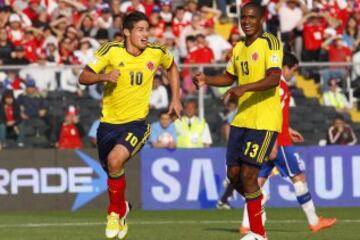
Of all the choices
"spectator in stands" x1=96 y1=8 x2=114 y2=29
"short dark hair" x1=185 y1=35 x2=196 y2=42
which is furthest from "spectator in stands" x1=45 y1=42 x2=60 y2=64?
"short dark hair" x1=185 y1=35 x2=196 y2=42

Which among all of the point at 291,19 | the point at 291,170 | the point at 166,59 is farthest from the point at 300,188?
the point at 291,19

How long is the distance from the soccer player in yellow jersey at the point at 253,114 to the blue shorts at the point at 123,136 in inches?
35.2

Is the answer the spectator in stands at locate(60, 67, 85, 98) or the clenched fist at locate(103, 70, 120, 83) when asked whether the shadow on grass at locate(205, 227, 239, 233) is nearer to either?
the clenched fist at locate(103, 70, 120, 83)

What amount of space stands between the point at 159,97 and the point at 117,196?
8.51 meters

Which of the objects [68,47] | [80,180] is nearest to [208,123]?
[80,180]

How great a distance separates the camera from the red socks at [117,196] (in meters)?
14.8

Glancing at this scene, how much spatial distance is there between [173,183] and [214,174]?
27.6 inches

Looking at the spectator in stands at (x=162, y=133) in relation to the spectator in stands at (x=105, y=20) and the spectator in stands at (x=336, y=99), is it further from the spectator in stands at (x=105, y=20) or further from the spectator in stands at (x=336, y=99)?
the spectator in stands at (x=105, y=20)

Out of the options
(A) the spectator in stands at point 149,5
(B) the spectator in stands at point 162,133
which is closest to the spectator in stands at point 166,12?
(A) the spectator in stands at point 149,5

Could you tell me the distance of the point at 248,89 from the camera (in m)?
14.1

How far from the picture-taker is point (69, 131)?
22.9 m

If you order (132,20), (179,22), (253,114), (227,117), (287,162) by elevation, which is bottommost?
(227,117)

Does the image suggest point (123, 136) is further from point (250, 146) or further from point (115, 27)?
point (115, 27)

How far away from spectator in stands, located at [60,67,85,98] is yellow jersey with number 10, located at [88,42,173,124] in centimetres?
751
